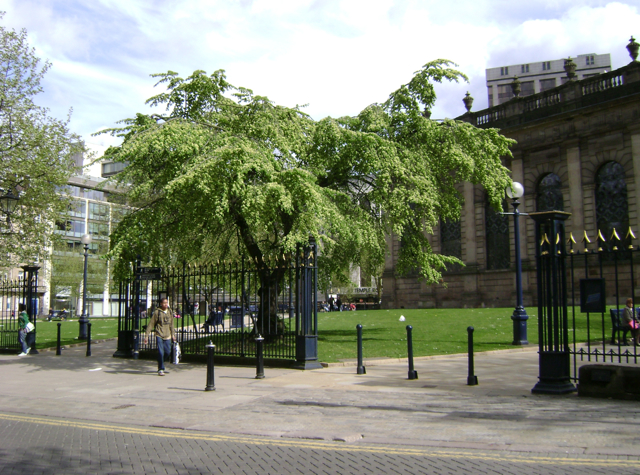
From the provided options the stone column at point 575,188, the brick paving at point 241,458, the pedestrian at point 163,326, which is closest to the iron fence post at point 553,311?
the brick paving at point 241,458

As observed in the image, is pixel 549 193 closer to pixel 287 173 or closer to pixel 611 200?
pixel 611 200

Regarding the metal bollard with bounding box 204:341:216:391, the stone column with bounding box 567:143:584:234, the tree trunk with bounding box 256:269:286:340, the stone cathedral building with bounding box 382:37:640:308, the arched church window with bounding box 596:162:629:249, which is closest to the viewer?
the metal bollard with bounding box 204:341:216:391

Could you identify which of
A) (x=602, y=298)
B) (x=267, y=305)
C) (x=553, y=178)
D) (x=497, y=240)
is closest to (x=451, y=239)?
(x=497, y=240)

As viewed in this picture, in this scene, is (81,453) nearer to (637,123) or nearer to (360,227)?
(360,227)

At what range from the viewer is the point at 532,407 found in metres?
8.71

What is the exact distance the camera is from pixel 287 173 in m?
13.9

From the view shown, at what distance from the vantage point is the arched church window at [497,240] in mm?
43844

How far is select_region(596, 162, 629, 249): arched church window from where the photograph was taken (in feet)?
121

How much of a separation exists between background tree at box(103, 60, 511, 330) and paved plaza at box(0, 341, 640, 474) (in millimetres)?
3943

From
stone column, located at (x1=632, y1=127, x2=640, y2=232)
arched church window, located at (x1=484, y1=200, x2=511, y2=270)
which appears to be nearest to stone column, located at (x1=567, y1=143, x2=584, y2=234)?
stone column, located at (x1=632, y1=127, x2=640, y2=232)

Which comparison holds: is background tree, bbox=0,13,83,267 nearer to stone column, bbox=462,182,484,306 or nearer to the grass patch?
the grass patch

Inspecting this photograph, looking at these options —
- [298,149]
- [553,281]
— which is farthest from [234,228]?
[553,281]

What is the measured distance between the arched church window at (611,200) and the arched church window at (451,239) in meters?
11.3

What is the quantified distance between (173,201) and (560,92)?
114 feet
